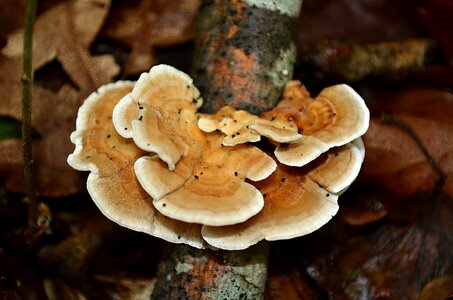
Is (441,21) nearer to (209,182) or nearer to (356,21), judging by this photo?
(356,21)

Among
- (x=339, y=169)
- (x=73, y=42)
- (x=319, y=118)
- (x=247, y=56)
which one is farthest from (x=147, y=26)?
(x=339, y=169)

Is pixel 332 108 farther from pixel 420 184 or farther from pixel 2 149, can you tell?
pixel 2 149

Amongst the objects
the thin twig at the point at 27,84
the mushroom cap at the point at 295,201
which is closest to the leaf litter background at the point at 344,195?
the thin twig at the point at 27,84

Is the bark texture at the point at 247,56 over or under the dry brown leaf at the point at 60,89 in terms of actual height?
over

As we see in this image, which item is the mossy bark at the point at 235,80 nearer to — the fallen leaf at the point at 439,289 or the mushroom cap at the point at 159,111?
the mushroom cap at the point at 159,111

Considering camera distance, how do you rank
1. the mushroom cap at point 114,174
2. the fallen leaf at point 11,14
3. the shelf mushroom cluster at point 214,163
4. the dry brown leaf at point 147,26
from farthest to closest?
the fallen leaf at point 11,14
the dry brown leaf at point 147,26
the mushroom cap at point 114,174
the shelf mushroom cluster at point 214,163

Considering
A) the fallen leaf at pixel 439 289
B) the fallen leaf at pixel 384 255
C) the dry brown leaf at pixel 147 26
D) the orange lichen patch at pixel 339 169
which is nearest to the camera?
the orange lichen patch at pixel 339 169
